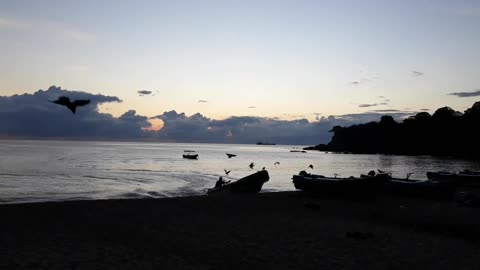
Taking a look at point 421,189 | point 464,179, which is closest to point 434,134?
point 464,179

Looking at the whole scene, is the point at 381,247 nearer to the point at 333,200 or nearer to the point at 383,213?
the point at 383,213

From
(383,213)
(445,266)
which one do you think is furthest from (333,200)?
(445,266)

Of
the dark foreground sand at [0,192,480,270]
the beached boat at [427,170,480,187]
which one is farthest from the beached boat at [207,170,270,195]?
the beached boat at [427,170,480,187]

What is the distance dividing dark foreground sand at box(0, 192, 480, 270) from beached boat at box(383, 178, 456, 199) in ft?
14.8

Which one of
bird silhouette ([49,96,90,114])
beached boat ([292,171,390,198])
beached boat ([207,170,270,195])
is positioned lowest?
beached boat ([207,170,270,195])

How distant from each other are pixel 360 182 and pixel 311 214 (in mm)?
6886

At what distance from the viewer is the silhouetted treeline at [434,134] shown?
5782 inches

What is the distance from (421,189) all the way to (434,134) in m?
150

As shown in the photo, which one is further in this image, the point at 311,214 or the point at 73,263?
the point at 311,214

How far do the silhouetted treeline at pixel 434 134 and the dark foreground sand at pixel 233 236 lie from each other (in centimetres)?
13123

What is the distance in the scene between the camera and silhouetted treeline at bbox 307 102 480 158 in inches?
5782

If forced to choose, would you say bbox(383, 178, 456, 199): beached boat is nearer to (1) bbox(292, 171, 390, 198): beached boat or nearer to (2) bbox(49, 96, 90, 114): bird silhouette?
(1) bbox(292, 171, 390, 198): beached boat

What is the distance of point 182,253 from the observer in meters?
12.1

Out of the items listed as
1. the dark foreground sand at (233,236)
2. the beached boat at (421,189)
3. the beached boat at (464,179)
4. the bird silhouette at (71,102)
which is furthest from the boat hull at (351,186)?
the bird silhouette at (71,102)
